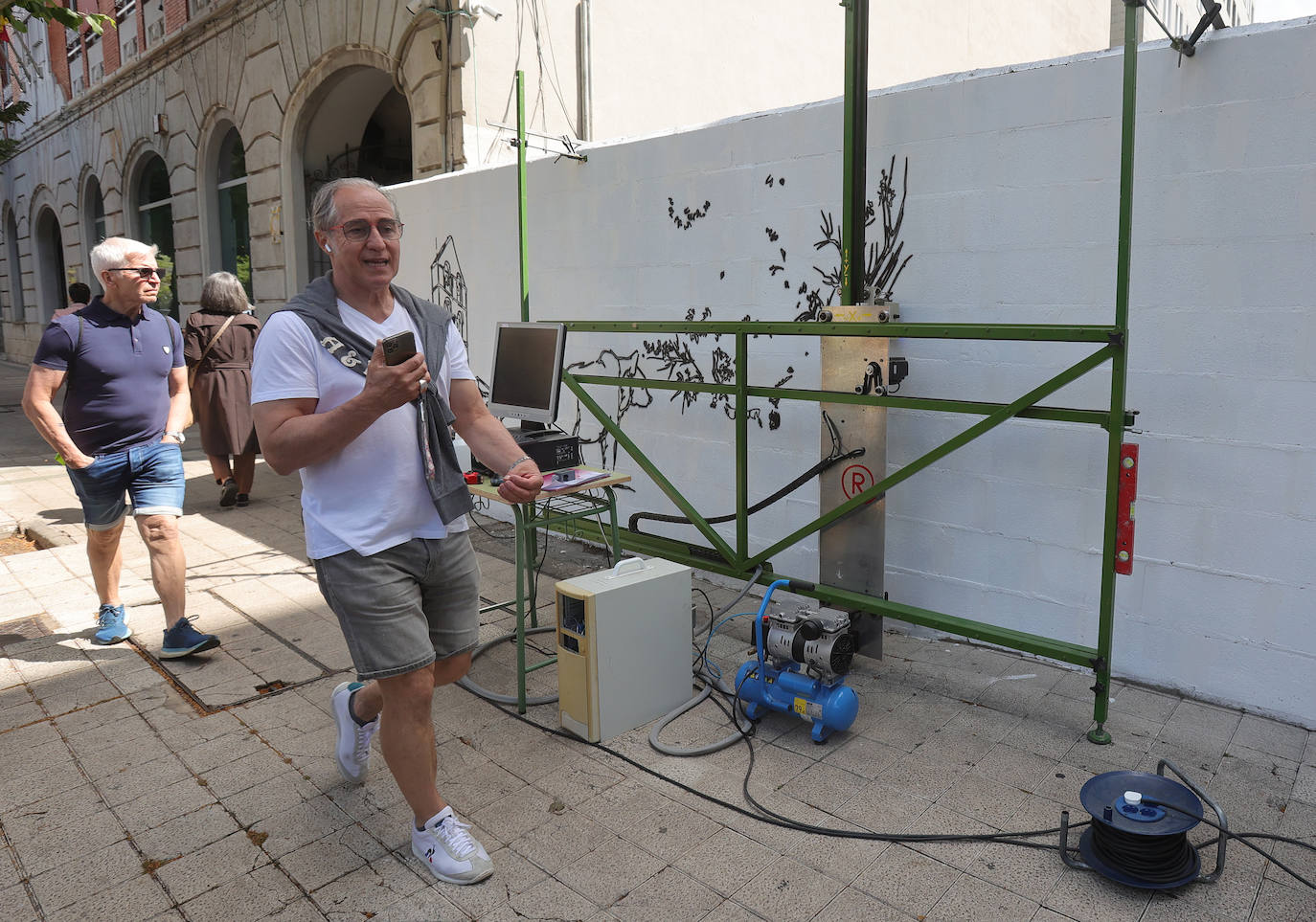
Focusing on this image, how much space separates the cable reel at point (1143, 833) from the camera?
2.43 meters

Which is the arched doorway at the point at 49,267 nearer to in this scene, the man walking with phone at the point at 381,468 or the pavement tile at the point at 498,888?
the man walking with phone at the point at 381,468

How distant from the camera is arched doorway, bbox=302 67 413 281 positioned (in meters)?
10.2

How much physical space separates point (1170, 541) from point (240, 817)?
3.51m

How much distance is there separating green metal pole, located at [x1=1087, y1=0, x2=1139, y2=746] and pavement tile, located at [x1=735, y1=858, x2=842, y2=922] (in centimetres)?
135

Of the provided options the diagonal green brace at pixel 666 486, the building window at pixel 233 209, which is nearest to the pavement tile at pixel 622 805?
the diagonal green brace at pixel 666 486

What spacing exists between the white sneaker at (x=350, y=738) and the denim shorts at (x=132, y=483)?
1.60 meters

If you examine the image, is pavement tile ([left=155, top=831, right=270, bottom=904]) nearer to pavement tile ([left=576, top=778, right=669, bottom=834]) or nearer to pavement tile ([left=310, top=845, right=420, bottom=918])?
pavement tile ([left=310, top=845, right=420, bottom=918])

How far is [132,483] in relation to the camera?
410 cm

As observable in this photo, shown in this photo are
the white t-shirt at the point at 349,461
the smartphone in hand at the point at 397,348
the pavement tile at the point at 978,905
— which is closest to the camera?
the smartphone in hand at the point at 397,348

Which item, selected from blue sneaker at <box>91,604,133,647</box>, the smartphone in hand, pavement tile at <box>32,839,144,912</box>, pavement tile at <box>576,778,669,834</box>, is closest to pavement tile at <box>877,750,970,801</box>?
pavement tile at <box>576,778,669,834</box>

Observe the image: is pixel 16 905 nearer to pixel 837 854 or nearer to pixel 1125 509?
pixel 837 854

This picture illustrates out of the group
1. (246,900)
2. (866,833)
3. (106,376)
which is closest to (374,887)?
(246,900)

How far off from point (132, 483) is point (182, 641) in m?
0.76

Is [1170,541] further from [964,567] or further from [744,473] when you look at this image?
[744,473]
